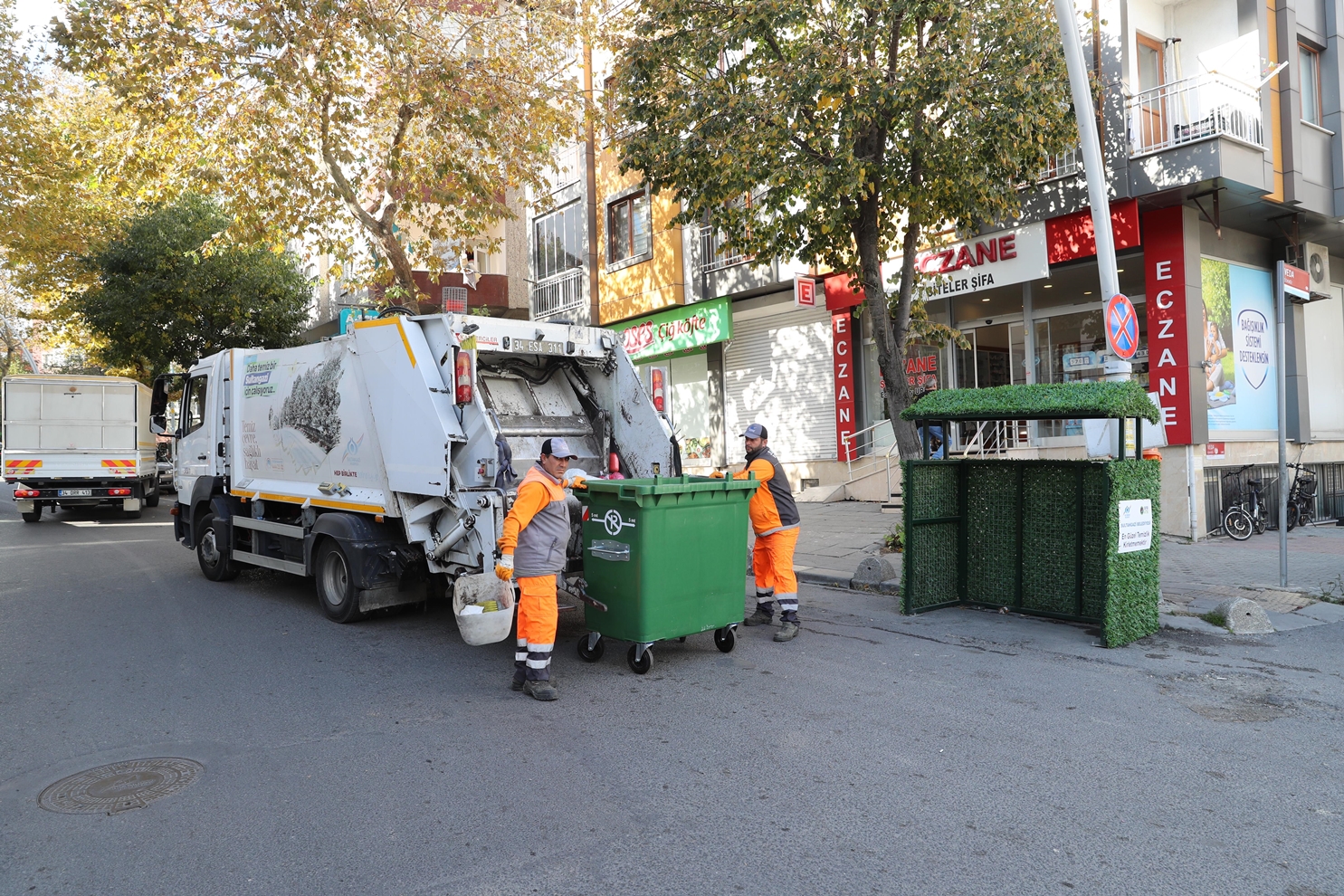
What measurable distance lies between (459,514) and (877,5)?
701cm

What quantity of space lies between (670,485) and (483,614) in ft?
4.69

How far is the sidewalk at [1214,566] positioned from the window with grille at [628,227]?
8.27m

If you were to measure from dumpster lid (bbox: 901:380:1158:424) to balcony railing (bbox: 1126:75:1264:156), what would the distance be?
658 centimetres

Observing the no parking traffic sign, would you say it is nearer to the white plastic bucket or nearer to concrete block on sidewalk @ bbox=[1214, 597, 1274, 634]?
concrete block on sidewalk @ bbox=[1214, 597, 1274, 634]

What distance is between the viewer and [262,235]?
1348cm

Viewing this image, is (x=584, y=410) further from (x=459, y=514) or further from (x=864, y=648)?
(x=864, y=648)

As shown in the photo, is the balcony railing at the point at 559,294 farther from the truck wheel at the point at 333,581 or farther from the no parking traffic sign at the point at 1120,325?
the no parking traffic sign at the point at 1120,325

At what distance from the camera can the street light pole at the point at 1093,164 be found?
26.2 feet

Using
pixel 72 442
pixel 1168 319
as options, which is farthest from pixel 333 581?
pixel 72 442

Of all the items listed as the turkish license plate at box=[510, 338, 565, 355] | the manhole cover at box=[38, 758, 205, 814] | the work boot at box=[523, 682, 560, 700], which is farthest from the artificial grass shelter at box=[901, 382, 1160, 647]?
the manhole cover at box=[38, 758, 205, 814]

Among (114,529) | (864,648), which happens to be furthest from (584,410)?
(114,529)

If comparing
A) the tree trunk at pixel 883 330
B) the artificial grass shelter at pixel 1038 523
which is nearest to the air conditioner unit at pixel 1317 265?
the tree trunk at pixel 883 330

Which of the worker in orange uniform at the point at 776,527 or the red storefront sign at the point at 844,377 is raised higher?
the red storefront sign at the point at 844,377

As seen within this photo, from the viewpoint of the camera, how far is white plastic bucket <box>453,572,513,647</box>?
17.7 ft
